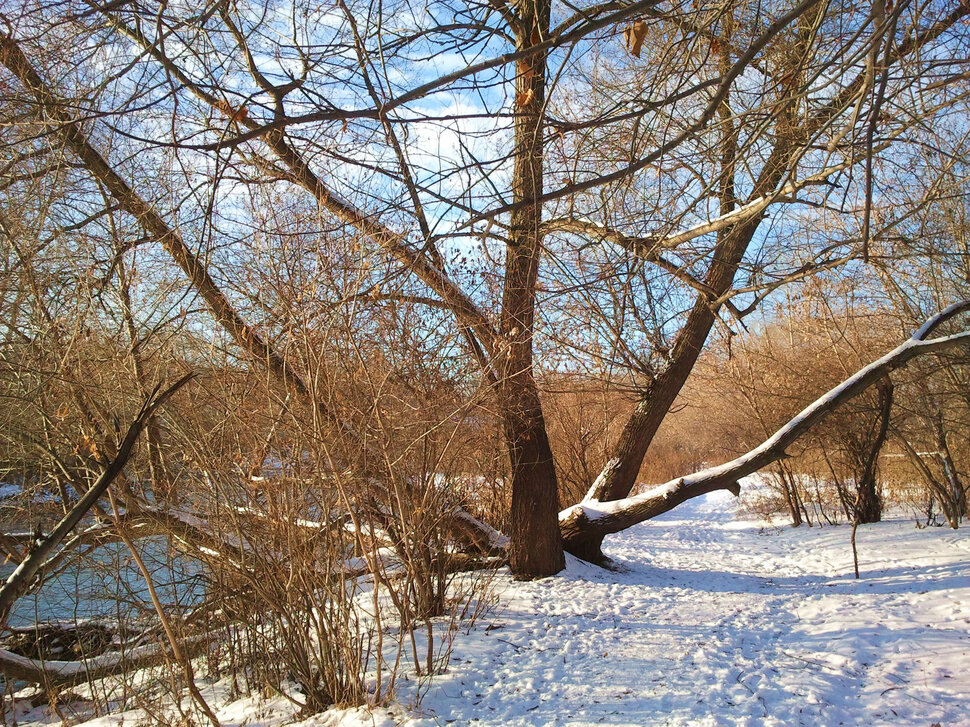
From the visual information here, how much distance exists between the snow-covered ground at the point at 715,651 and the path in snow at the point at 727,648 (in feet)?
0.05

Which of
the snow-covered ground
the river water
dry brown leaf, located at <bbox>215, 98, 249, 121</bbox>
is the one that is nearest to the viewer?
dry brown leaf, located at <bbox>215, 98, 249, 121</bbox>

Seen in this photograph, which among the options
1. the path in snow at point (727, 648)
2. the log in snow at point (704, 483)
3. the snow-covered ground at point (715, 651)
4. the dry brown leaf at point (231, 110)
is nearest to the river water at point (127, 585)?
the snow-covered ground at point (715, 651)

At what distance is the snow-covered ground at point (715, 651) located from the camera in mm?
3963

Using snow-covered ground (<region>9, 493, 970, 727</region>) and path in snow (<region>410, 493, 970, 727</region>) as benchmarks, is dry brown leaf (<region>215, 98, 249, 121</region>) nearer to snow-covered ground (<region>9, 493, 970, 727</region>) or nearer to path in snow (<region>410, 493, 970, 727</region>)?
snow-covered ground (<region>9, 493, 970, 727</region>)

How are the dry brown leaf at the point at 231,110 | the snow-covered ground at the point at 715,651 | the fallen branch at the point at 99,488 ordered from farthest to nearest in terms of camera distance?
the snow-covered ground at the point at 715,651 → the dry brown leaf at the point at 231,110 → the fallen branch at the point at 99,488

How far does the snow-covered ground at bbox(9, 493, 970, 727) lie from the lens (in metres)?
3.96

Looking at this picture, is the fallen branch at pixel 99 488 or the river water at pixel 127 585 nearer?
the fallen branch at pixel 99 488

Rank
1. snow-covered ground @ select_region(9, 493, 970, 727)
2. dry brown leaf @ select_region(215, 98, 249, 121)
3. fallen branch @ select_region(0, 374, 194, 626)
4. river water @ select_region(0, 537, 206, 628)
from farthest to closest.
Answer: river water @ select_region(0, 537, 206, 628) < snow-covered ground @ select_region(9, 493, 970, 727) < dry brown leaf @ select_region(215, 98, 249, 121) < fallen branch @ select_region(0, 374, 194, 626)

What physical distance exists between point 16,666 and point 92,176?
4.11 metres

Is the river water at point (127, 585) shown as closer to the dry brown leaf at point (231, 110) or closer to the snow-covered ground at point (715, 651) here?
the snow-covered ground at point (715, 651)

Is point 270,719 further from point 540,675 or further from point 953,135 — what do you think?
point 953,135

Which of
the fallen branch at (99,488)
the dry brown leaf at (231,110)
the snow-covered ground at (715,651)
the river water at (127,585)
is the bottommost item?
the snow-covered ground at (715,651)

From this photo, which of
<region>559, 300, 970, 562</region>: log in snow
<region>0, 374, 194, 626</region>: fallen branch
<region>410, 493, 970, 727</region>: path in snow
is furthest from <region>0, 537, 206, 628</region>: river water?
<region>559, 300, 970, 562</region>: log in snow

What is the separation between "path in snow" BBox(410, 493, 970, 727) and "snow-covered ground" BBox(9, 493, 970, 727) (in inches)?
0.6
